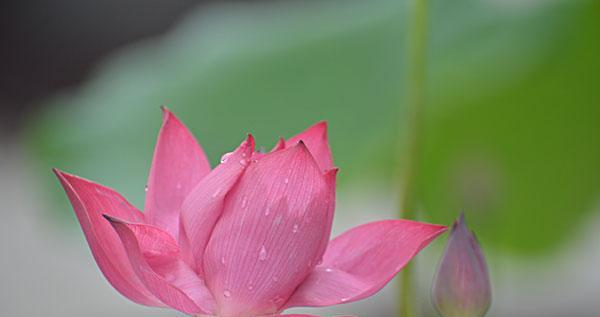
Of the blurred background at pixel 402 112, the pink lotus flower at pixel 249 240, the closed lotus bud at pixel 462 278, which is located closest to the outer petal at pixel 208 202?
the pink lotus flower at pixel 249 240

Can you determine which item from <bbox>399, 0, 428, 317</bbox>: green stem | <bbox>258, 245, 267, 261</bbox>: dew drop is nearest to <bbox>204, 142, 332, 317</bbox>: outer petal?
<bbox>258, 245, 267, 261</bbox>: dew drop

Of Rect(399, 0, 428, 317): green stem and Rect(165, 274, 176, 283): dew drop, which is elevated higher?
Rect(399, 0, 428, 317): green stem

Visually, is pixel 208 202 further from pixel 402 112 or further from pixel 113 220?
pixel 402 112

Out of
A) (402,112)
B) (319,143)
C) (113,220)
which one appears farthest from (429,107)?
(113,220)

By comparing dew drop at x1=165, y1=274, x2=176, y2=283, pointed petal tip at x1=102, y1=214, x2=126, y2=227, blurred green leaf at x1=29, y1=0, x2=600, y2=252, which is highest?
blurred green leaf at x1=29, y1=0, x2=600, y2=252

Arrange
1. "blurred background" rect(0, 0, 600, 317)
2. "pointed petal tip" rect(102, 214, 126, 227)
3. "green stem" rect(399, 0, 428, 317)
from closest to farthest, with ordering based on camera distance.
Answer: "pointed petal tip" rect(102, 214, 126, 227) < "green stem" rect(399, 0, 428, 317) < "blurred background" rect(0, 0, 600, 317)

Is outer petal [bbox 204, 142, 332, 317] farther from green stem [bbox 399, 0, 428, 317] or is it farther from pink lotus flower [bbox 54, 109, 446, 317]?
green stem [bbox 399, 0, 428, 317]

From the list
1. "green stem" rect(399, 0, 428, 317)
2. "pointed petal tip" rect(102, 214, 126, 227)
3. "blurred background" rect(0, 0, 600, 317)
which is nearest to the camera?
"pointed petal tip" rect(102, 214, 126, 227)

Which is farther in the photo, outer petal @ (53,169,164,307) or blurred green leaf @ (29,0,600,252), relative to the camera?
blurred green leaf @ (29,0,600,252)

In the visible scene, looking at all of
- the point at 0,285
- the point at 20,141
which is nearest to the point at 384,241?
the point at 0,285
